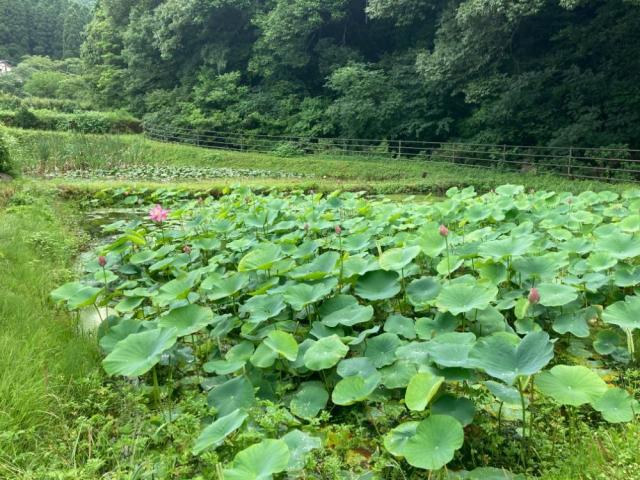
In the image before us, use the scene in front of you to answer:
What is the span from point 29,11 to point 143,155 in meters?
45.1

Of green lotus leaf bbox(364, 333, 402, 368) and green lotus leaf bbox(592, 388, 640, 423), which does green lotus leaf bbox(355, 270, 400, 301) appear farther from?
green lotus leaf bbox(592, 388, 640, 423)

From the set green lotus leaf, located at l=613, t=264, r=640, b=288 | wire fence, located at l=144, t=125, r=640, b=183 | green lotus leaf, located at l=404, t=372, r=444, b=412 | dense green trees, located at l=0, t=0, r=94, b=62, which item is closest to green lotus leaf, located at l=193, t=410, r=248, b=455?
green lotus leaf, located at l=404, t=372, r=444, b=412

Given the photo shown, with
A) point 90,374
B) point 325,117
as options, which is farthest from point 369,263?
point 325,117

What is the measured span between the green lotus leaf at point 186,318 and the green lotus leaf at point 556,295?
165cm

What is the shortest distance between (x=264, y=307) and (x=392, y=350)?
73 centimetres

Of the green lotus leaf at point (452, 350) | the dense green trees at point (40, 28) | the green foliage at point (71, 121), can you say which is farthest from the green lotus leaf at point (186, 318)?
the dense green trees at point (40, 28)

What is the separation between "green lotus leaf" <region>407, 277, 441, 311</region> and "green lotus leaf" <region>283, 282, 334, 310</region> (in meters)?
0.45

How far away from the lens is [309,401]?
2004 millimetres

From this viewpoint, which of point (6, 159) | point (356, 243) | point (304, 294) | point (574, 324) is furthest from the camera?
point (6, 159)

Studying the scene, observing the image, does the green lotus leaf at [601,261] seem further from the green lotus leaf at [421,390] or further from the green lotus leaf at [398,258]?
the green lotus leaf at [421,390]

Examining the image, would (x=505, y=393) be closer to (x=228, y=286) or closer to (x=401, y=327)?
(x=401, y=327)

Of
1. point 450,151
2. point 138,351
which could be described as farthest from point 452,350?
point 450,151

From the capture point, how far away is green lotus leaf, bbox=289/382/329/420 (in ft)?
6.37

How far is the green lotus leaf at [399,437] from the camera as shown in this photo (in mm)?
1570
